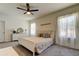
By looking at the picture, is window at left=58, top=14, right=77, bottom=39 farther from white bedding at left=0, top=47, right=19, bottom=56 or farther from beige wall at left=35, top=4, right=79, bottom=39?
white bedding at left=0, top=47, right=19, bottom=56

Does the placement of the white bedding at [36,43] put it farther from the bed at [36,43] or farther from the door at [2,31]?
the door at [2,31]

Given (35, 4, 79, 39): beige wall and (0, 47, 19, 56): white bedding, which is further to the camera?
(35, 4, 79, 39): beige wall

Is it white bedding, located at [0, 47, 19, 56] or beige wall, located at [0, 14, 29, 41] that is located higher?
beige wall, located at [0, 14, 29, 41]

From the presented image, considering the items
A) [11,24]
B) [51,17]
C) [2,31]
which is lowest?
[2,31]

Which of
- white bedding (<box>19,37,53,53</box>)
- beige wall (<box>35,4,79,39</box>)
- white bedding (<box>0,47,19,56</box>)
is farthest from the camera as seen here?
white bedding (<box>19,37,53,53</box>)

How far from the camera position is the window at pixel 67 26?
182 centimetres

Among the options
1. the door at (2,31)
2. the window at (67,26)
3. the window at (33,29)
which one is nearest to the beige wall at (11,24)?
the door at (2,31)

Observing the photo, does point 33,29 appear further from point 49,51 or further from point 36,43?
point 49,51

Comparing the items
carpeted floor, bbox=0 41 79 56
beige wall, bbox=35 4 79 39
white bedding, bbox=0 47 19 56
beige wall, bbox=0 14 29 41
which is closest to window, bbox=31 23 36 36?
beige wall, bbox=35 4 79 39

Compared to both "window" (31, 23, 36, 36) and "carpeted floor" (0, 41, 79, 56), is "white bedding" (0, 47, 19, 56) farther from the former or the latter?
"window" (31, 23, 36, 36)

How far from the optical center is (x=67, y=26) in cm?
187

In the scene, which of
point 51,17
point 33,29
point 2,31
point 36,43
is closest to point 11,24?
point 2,31

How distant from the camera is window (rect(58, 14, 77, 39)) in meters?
1.82

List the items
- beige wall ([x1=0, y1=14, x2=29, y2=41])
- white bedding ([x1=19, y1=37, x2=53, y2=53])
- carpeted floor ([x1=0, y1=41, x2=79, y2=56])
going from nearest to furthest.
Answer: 1. carpeted floor ([x1=0, y1=41, x2=79, y2=56])
2. beige wall ([x1=0, y1=14, x2=29, y2=41])
3. white bedding ([x1=19, y1=37, x2=53, y2=53])
